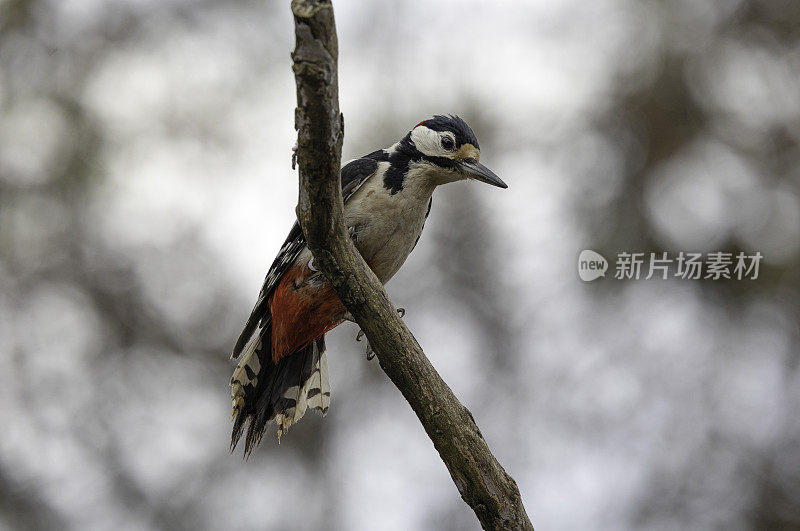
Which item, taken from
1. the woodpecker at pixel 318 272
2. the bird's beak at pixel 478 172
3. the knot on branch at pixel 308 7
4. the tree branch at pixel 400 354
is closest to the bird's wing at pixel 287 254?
the woodpecker at pixel 318 272

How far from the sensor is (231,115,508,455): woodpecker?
3162 mm

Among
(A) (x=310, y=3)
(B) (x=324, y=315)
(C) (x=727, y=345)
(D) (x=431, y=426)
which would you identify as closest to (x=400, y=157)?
(B) (x=324, y=315)

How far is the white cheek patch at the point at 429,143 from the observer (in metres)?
3.24

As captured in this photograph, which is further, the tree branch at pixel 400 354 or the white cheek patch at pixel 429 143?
the white cheek patch at pixel 429 143

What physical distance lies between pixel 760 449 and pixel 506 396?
258 cm

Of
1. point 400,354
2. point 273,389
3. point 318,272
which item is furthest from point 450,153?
point 273,389

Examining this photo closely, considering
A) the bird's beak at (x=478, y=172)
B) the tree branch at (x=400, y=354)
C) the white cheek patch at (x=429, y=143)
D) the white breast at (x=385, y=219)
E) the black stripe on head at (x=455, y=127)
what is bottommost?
the tree branch at (x=400, y=354)

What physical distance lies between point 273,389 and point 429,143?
1161 millimetres

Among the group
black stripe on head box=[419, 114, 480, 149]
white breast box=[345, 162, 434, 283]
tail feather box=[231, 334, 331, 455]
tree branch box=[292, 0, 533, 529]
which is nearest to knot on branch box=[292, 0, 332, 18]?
tree branch box=[292, 0, 533, 529]

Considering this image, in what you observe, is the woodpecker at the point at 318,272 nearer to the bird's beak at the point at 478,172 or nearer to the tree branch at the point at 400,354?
the bird's beak at the point at 478,172

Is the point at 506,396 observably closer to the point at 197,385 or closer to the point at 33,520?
the point at 197,385

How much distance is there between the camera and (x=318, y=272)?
316 cm

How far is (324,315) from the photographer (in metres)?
3.26

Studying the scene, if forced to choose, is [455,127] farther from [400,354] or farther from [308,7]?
[308,7]
